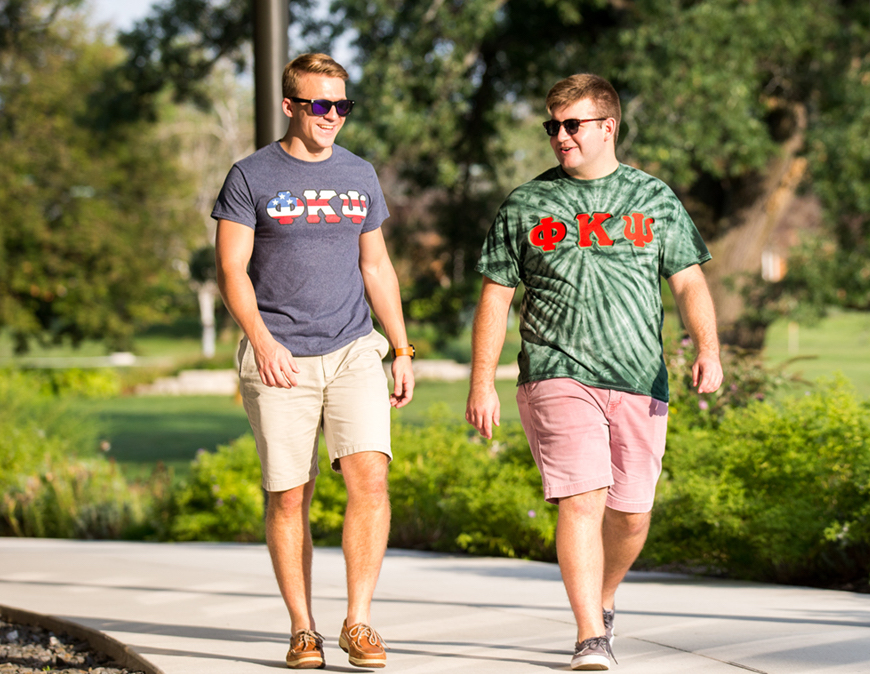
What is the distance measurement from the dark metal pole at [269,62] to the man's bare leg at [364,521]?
3.48 m

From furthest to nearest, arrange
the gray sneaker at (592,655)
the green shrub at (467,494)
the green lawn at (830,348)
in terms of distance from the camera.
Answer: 1. the green lawn at (830,348)
2. the green shrub at (467,494)
3. the gray sneaker at (592,655)

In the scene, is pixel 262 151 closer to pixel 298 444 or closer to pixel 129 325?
pixel 298 444

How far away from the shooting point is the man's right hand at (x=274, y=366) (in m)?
3.47

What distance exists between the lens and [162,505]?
877 centimetres

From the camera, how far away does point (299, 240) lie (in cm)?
360

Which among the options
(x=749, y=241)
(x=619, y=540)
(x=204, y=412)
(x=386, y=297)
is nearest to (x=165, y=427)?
(x=204, y=412)

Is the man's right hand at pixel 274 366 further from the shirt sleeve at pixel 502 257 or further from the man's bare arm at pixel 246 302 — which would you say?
the shirt sleeve at pixel 502 257

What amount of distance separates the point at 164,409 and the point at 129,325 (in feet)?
14.8

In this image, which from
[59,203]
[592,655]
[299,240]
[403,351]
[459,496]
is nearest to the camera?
[592,655]

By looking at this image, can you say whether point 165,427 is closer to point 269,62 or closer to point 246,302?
point 269,62

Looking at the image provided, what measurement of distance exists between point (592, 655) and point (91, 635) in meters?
2.16

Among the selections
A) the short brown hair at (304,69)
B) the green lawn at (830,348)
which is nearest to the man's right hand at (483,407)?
the short brown hair at (304,69)

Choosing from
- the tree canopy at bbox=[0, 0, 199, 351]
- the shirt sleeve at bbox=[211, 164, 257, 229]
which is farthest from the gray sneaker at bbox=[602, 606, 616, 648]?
the tree canopy at bbox=[0, 0, 199, 351]

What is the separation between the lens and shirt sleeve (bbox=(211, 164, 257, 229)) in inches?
140
